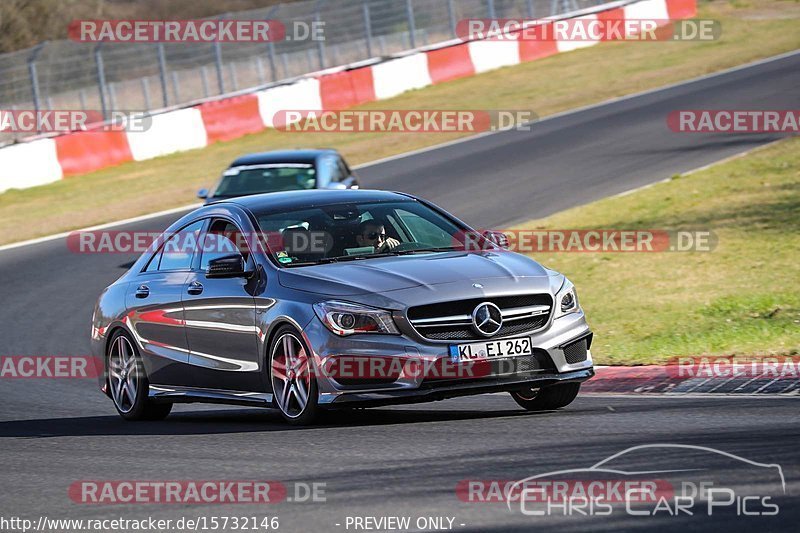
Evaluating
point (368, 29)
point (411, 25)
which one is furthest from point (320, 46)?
point (411, 25)

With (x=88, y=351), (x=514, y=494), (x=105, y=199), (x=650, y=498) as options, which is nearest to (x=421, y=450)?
(x=514, y=494)

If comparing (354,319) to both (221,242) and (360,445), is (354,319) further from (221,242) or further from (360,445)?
(221,242)

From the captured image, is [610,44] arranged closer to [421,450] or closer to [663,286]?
[663,286]

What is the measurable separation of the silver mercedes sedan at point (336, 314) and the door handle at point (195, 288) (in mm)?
11

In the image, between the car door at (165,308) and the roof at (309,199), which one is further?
the car door at (165,308)

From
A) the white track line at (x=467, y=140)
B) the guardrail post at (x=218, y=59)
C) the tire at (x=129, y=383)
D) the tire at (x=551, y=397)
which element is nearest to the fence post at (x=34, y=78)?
the guardrail post at (x=218, y=59)

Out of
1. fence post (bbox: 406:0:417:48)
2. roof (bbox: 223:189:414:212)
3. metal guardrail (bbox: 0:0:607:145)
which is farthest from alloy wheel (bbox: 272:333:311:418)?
fence post (bbox: 406:0:417:48)

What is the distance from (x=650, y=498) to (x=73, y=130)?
25660 mm

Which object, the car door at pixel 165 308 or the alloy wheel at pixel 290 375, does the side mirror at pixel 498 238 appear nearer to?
the alloy wheel at pixel 290 375

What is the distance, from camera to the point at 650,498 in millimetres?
6410

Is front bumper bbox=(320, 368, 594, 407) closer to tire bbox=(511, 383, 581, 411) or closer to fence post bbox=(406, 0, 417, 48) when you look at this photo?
tire bbox=(511, 383, 581, 411)

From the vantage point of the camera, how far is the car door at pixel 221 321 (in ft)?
31.8

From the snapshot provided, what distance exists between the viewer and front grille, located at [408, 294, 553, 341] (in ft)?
28.9

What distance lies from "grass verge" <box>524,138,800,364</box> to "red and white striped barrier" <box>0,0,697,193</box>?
13.2 m
